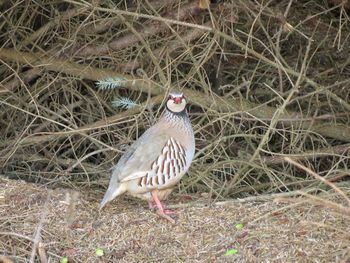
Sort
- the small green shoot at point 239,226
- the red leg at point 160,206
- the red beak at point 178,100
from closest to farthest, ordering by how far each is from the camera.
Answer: the small green shoot at point 239,226, the red leg at point 160,206, the red beak at point 178,100

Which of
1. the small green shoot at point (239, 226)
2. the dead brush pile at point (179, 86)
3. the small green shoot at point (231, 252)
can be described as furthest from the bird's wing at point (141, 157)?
the small green shoot at point (231, 252)

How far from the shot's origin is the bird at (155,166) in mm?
5367

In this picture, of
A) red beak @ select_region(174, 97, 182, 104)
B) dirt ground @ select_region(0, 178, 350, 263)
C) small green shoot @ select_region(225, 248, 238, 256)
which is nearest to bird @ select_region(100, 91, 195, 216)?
red beak @ select_region(174, 97, 182, 104)

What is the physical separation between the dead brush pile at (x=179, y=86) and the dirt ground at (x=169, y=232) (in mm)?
742

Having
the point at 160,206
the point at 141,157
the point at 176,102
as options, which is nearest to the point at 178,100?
the point at 176,102

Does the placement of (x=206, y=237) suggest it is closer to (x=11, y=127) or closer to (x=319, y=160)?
(x=319, y=160)

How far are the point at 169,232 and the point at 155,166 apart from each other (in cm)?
58

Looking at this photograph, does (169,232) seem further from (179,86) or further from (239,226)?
(179,86)

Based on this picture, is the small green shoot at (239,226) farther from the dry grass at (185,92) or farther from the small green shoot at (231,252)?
the small green shoot at (231,252)

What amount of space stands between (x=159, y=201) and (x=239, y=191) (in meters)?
0.93

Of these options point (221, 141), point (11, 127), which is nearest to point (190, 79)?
point (221, 141)

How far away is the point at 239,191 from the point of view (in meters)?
6.10

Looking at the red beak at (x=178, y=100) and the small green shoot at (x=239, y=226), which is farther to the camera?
the red beak at (x=178, y=100)

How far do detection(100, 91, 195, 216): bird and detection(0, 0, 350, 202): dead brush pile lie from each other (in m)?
0.52
